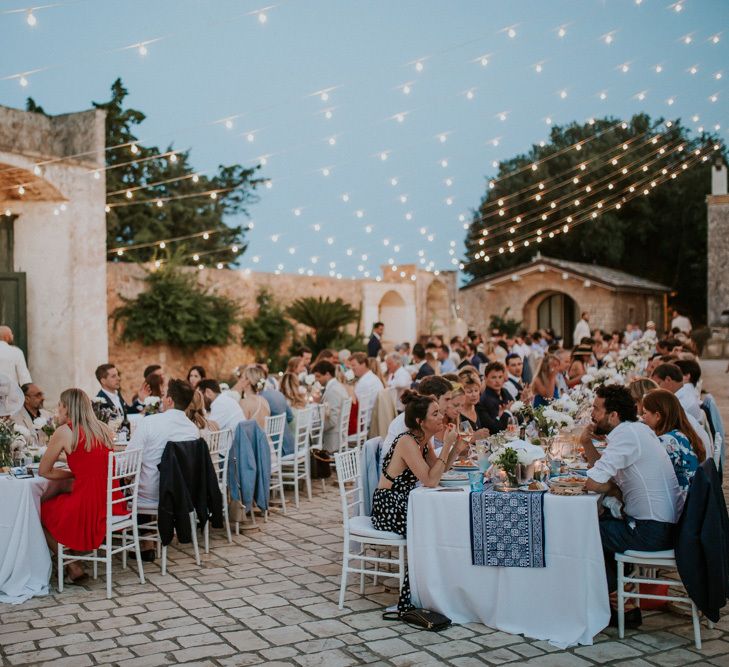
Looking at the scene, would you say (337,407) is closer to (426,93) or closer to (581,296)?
(426,93)

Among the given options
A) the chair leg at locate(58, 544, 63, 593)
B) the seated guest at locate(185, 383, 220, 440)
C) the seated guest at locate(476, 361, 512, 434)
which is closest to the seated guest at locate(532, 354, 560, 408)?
the seated guest at locate(476, 361, 512, 434)

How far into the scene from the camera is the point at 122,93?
2320 centimetres

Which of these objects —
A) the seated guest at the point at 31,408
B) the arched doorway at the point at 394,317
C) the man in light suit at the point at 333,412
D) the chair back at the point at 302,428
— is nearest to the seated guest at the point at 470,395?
the chair back at the point at 302,428

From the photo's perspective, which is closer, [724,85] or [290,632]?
Answer: [290,632]

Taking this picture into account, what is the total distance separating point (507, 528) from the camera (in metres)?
3.92

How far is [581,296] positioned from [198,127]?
1720cm

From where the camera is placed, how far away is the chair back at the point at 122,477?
4746mm

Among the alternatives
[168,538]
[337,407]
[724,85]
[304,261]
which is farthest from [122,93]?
[168,538]

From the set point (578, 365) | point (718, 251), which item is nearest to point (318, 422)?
point (578, 365)

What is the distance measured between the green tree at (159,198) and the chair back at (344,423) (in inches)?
502

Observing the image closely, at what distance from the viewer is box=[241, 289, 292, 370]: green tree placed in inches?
662

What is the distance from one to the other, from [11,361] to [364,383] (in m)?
3.60

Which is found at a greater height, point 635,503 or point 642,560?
point 635,503

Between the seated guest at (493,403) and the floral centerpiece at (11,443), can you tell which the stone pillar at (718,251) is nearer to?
the seated guest at (493,403)
